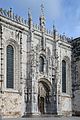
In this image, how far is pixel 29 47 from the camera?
3088cm

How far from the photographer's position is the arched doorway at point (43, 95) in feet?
106

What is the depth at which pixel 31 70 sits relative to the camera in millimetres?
30359

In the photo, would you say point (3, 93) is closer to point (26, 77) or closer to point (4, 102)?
point (4, 102)

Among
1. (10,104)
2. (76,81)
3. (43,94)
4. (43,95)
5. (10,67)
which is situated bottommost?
(10,104)

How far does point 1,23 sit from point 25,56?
4467mm

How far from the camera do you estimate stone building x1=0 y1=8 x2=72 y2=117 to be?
92.5ft

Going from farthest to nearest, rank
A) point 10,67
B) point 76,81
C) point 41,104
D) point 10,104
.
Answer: point 76,81, point 41,104, point 10,67, point 10,104

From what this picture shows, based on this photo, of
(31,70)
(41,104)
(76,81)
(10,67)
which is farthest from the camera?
(76,81)

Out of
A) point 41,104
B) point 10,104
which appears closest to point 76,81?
point 41,104

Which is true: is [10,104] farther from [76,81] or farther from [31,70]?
[76,81]

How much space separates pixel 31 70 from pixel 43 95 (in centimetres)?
387

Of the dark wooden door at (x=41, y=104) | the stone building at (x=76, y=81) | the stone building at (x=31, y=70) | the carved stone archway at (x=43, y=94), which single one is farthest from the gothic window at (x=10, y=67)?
the stone building at (x=76, y=81)

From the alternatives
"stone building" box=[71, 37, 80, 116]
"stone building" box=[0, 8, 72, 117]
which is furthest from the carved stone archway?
"stone building" box=[71, 37, 80, 116]

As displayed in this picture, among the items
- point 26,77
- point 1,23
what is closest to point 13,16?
point 1,23
